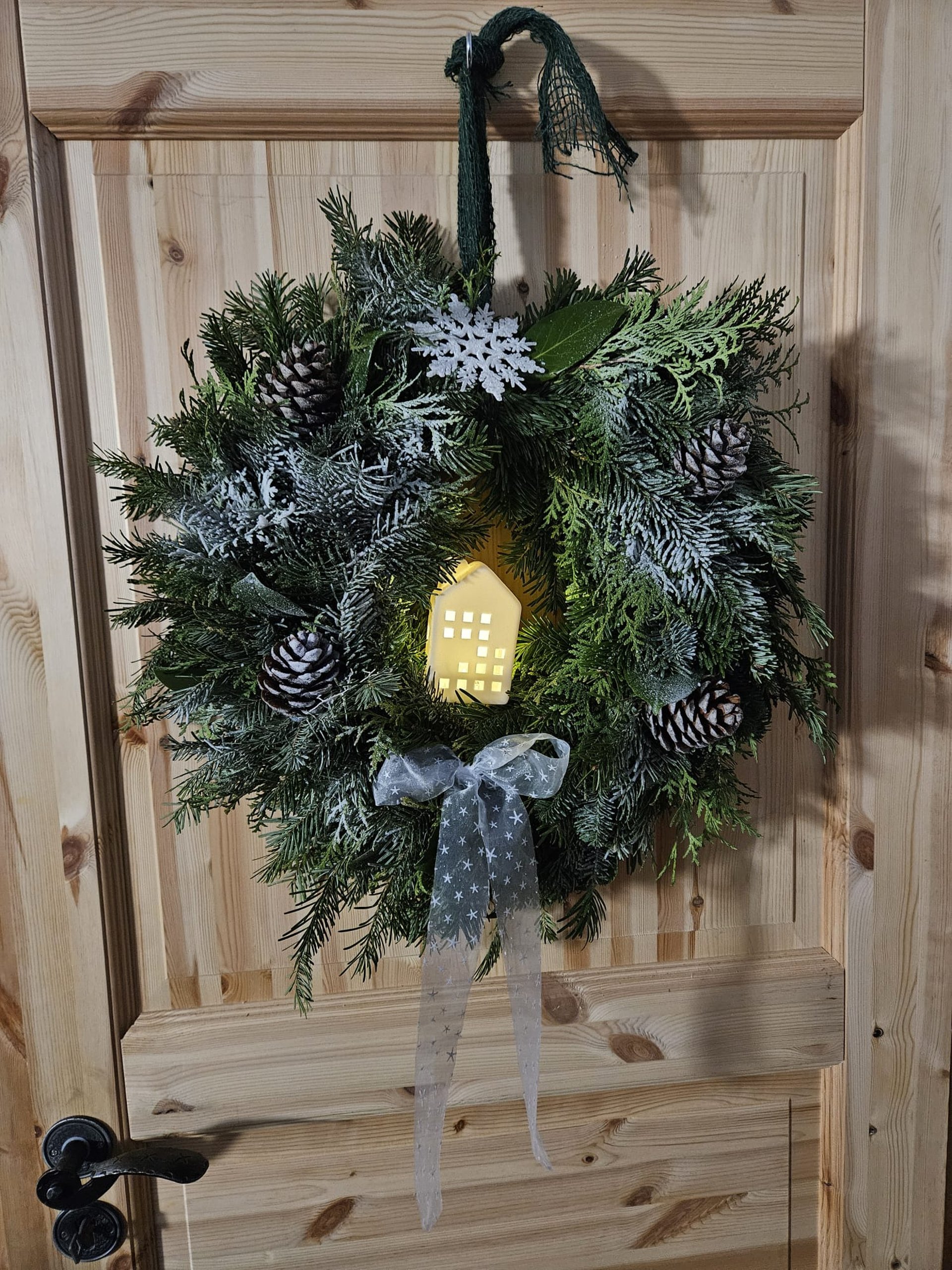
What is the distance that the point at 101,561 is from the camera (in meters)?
0.84

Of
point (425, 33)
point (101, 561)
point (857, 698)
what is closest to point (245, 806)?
point (101, 561)

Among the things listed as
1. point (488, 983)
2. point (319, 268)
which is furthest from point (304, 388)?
point (488, 983)

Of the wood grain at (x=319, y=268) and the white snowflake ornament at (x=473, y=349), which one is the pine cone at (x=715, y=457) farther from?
the wood grain at (x=319, y=268)

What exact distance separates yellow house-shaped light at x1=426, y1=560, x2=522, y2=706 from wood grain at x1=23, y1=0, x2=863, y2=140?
489mm

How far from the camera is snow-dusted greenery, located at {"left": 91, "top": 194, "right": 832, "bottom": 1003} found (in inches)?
24.8

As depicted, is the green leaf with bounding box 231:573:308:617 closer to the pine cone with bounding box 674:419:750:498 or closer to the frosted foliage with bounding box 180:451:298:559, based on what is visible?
the frosted foliage with bounding box 180:451:298:559

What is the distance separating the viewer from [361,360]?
63 centimetres

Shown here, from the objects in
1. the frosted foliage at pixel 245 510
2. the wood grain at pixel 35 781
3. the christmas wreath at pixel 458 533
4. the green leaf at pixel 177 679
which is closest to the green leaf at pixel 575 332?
the christmas wreath at pixel 458 533

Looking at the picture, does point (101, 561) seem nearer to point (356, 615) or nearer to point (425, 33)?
point (356, 615)

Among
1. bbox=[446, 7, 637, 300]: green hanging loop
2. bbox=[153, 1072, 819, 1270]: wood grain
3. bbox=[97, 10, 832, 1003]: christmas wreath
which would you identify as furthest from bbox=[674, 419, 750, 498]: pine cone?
bbox=[153, 1072, 819, 1270]: wood grain

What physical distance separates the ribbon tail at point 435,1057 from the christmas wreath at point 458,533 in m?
0.08

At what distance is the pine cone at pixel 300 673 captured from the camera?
606 mm

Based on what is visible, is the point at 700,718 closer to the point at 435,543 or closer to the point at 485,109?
the point at 435,543

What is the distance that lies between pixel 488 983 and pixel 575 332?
2.28 ft
